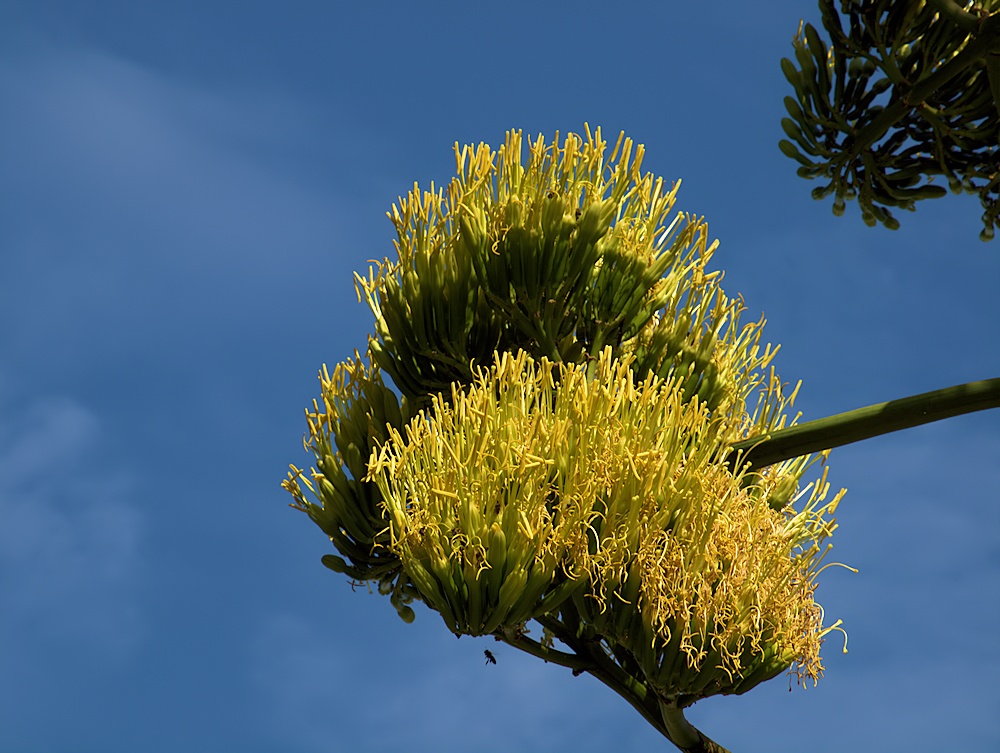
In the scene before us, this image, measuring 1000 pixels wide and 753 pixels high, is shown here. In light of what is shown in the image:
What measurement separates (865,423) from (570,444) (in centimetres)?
143

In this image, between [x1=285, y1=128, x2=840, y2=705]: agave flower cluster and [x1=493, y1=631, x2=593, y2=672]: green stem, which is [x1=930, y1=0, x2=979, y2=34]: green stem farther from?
[x1=493, y1=631, x2=593, y2=672]: green stem

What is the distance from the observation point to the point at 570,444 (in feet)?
17.3

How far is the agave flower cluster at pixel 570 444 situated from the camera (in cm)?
519

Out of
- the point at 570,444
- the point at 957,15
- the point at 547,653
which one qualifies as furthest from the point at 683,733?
the point at 957,15

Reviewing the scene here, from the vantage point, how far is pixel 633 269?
20.7ft

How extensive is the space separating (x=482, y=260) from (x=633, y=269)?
77cm

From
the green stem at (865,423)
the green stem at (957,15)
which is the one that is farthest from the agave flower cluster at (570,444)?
the green stem at (957,15)

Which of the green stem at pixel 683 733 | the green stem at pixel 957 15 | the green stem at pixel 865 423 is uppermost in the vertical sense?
the green stem at pixel 957 15

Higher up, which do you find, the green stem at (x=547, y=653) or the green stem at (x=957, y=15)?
the green stem at (x=957, y=15)

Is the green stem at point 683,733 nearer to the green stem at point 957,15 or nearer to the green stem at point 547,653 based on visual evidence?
the green stem at point 547,653

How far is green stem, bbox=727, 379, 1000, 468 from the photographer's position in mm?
5516

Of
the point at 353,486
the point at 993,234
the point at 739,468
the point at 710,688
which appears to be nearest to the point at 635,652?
the point at 710,688

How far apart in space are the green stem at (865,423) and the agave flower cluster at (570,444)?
0.39 feet

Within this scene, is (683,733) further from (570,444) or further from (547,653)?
(570,444)
